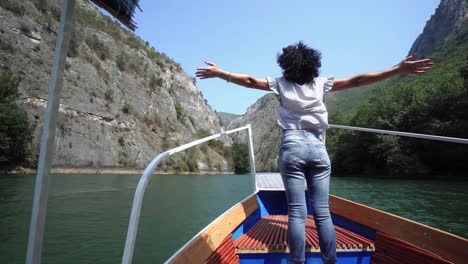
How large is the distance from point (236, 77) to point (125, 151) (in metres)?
44.5

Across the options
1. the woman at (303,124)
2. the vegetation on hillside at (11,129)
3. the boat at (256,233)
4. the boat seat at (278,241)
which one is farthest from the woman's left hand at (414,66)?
the vegetation on hillside at (11,129)

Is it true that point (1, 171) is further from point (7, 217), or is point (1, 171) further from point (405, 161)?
point (405, 161)

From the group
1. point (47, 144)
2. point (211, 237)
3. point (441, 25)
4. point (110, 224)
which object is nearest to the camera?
point (47, 144)

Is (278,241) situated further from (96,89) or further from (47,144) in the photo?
(96,89)

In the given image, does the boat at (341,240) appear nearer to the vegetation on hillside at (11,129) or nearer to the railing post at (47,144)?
the railing post at (47,144)

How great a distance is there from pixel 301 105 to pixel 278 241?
4.38 ft

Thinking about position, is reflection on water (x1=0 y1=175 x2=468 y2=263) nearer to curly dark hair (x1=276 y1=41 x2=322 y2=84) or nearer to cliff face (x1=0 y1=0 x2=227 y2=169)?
curly dark hair (x1=276 y1=41 x2=322 y2=84)

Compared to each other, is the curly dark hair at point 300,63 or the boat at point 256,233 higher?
the curly dark hair at point 300,63

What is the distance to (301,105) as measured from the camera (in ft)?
6.84

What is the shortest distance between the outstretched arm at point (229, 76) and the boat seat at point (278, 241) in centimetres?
132

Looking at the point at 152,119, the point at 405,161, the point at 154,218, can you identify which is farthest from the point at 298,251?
the point at 152,119

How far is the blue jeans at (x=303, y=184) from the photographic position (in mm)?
1979

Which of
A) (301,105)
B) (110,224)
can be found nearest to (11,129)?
(110,224)

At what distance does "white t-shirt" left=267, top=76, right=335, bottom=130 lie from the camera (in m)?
2.09
